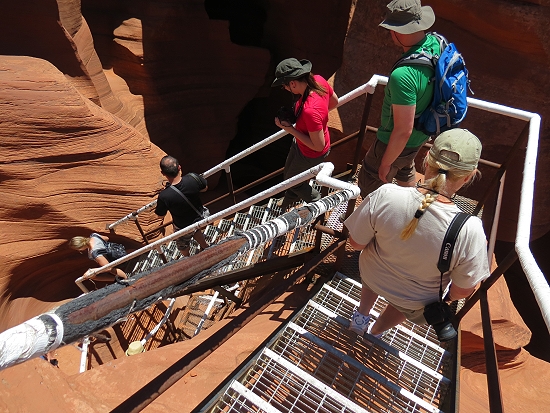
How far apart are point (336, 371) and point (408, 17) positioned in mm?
2149

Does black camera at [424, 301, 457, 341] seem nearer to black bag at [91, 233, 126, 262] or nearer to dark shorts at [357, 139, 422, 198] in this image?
dark shorts at [357, 139, 422, 198]

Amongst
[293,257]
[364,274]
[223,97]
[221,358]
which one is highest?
[364,274]

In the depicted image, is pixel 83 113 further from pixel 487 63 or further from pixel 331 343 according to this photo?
pixel 487 63

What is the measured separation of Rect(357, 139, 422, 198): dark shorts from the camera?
9.32 feet

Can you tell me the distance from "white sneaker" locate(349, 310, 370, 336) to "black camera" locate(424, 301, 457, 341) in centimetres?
59

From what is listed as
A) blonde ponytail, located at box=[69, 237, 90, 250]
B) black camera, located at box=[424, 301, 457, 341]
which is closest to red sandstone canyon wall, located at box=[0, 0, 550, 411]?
blonde ponytail, located at box=[69, 237, 90, 250]

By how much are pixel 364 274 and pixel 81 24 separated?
775 cm

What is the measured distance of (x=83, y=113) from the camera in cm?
569

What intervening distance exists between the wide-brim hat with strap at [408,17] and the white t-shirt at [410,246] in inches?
43.9

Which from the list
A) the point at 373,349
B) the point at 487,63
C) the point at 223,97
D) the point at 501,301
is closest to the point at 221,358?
the point at 373,349

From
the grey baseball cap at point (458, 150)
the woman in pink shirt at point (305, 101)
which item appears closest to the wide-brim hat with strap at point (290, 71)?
the woman in pink shirt at point (305, 101)

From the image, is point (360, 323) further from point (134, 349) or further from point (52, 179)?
point (52, 179)

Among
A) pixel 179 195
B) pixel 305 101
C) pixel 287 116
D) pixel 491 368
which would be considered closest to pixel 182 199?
pixel 179 195

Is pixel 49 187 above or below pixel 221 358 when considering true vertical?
below
